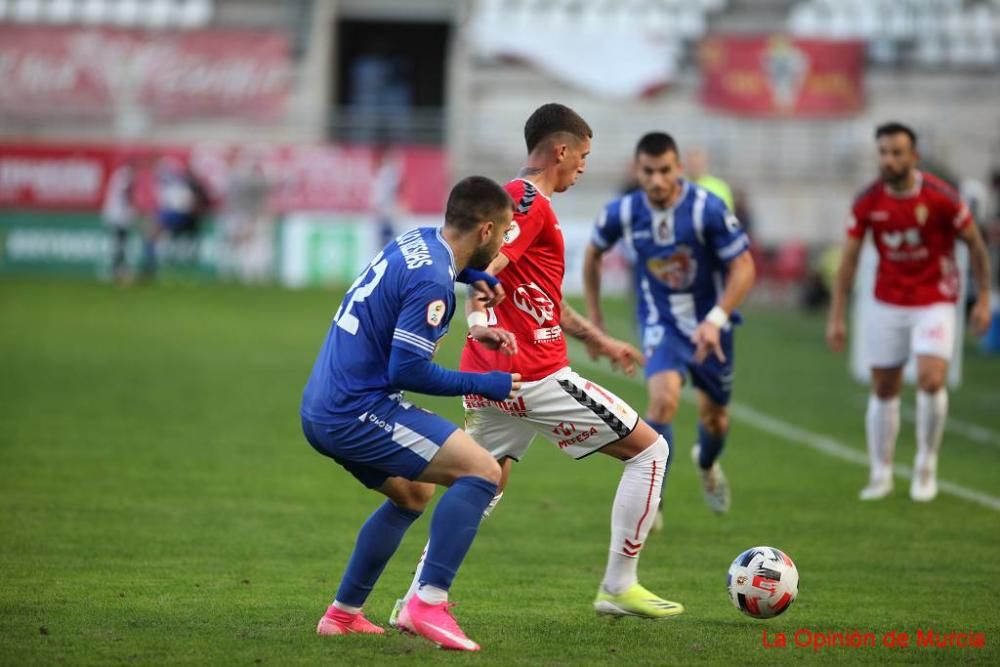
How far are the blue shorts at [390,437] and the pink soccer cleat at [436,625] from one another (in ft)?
1.65

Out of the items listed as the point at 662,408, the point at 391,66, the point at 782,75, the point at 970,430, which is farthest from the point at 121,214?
the point at 662,408

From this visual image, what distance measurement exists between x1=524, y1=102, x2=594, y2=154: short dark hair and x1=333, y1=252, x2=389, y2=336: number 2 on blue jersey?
1076 millimetres

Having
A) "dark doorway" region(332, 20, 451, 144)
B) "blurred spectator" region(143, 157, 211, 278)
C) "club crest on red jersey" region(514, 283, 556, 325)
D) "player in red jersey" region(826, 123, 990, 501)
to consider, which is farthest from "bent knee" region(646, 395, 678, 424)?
"dark doorway" region(332, 20, 451, 144)

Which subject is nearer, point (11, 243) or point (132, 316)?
point (132, 316)

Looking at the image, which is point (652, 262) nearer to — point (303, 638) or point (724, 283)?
Result: point (724, 283)

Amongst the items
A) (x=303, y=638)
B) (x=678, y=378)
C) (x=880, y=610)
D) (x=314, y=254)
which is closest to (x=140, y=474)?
(x=678, y=378)

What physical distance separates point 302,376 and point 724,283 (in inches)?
332

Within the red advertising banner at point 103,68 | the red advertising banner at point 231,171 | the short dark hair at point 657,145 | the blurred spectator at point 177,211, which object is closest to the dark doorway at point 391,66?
the red advertising banner at point 103,68

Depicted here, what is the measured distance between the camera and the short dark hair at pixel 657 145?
8.84 m

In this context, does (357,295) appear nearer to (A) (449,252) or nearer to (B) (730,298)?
(A) (449,252)

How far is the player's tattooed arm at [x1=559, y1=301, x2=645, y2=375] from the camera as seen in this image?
22.2 ft

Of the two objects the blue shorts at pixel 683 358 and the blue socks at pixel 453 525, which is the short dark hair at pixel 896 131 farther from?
the blue socks at pixel 453 525

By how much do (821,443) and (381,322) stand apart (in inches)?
313

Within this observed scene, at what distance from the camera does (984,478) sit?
37.4 ft
